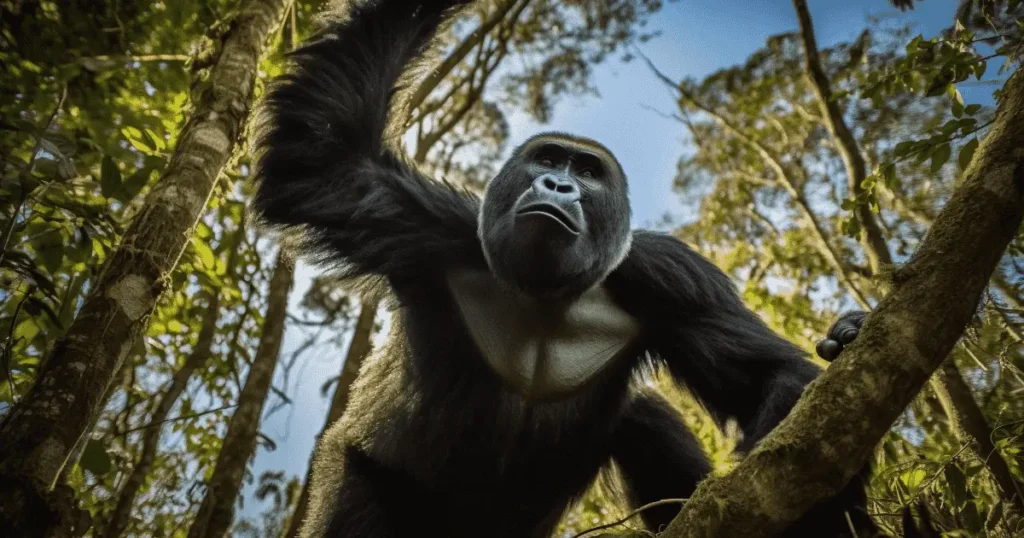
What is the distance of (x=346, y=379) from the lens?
6.09m

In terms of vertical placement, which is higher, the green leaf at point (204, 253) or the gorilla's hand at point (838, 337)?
the green leaf at point (204, 253)

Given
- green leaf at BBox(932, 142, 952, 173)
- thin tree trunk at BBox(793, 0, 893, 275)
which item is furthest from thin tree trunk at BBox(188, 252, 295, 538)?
thin tree trunk at BBox(793, 0, 893, 275)

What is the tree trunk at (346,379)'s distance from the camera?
5.64m

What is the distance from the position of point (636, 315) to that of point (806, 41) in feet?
10.5

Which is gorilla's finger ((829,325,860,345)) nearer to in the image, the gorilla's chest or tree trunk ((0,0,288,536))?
the gorilla's chest

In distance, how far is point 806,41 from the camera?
5598 millimetres

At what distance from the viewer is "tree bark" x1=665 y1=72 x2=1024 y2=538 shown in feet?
6.06

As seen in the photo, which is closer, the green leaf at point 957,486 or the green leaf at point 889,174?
the green leaf at point 957,486

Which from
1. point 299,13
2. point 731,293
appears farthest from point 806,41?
point 299,13

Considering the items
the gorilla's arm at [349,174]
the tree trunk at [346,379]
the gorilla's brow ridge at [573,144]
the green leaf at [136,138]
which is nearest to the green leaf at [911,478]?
the gorilla's brow ridge at [573,144]

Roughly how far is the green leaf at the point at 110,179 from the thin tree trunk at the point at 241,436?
1.12m

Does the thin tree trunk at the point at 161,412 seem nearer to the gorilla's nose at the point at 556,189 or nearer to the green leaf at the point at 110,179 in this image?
the green leaf at the point at 110,179

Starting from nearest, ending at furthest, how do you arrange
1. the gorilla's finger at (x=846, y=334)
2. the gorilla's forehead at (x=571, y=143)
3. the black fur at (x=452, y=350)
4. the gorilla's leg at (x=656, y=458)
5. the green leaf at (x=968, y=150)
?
the gorilla's finger at (x=846, y=334), the green leaf at (x=968, y=150), the black fur at (x=452, y=350), the gorilla's leg at (x=656, y=458), the gorilla's forehead at (x=571, y=143)

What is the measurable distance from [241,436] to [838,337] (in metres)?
3.84
